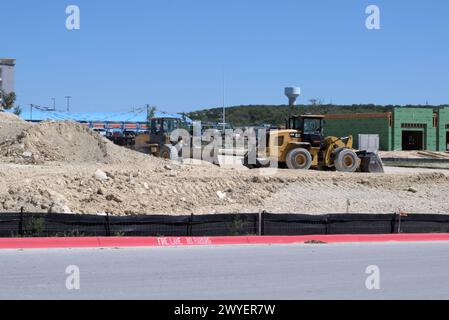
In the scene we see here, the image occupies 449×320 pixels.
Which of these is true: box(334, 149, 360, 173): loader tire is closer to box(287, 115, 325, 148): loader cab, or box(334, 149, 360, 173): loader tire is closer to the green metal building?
Result: box(287, 115, 325, 148): loader cab

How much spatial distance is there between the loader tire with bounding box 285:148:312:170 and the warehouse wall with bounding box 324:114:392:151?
38.5 m

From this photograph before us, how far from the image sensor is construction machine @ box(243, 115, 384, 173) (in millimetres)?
29866

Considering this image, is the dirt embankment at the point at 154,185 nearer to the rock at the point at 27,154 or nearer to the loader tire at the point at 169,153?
the rock at the point at 27,154

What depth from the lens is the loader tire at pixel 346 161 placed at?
3023 centimetres

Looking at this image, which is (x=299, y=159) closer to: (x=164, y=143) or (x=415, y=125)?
(x=164, y=143)

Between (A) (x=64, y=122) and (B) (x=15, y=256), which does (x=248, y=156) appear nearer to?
(A) (x=64, y=122)

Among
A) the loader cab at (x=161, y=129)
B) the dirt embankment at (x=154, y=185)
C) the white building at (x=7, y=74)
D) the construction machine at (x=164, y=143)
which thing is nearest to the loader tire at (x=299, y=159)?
the dirt embankment at (x=154, y=185)

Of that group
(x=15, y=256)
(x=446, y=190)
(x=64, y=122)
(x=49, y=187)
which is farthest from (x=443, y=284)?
(x=64, y=122)

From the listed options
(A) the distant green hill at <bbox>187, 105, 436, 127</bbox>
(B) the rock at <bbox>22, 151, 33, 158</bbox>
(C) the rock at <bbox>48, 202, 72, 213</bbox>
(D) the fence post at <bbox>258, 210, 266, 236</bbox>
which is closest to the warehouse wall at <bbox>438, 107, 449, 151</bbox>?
(B) the rock at <bbox>22, 151, 33, 158</bbox>

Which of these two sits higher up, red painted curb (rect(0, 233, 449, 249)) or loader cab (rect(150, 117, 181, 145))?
loader cab (rect(150, 117, 181, 145))

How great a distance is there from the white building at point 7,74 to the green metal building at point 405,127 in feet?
130

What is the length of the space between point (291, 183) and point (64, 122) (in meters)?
10.0

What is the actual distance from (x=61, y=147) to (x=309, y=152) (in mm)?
10558
